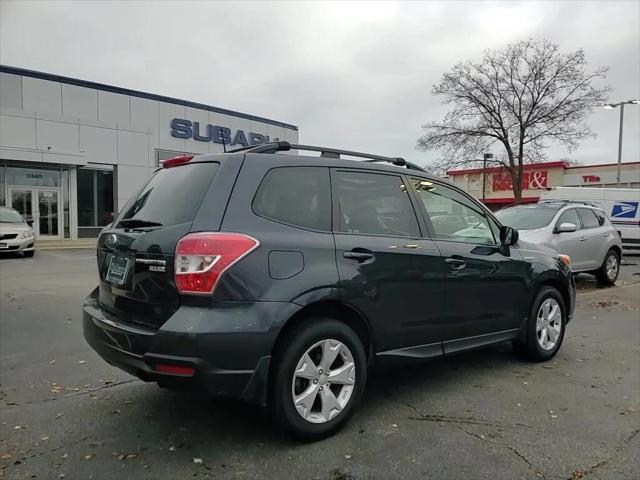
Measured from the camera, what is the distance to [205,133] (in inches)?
1248

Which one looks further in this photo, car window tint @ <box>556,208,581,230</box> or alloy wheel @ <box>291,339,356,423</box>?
car window tint @ <box>556,208,581,230</box>

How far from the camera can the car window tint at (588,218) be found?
1085cm

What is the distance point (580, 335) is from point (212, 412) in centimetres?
476

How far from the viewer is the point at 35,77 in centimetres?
2484

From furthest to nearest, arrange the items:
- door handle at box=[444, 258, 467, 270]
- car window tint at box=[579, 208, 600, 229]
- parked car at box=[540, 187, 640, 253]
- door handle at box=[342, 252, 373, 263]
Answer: parked car at box=[540, 187, 640, 253], car window tint at box=[579, 208, 600, 229], door handle at box=[444, 258, 467, 270], door handle at box=[342, 252, 373, 263]

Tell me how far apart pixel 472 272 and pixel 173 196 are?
95.5 inches

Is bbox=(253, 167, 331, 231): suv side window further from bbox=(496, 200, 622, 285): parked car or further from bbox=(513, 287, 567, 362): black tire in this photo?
bbox=(496, 200, 622, 285): parked car

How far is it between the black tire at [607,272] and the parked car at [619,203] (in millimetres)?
7749

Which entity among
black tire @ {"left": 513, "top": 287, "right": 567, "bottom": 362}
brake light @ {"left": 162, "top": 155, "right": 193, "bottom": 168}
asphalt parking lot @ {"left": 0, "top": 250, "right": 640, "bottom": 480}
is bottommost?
asphalt parking lot @ {"left": 0, "top": 250, "right": 640, "bottom": 480}

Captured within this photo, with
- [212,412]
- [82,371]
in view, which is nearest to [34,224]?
[82,371]

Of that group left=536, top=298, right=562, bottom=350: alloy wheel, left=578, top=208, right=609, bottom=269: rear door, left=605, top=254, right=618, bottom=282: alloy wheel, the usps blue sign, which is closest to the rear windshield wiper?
left=536, top=298, right=562, bottom=350: alloy wheel

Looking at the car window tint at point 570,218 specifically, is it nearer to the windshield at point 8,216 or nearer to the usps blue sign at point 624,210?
the usps blue sign at point 624,210

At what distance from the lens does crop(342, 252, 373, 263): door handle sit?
353cm

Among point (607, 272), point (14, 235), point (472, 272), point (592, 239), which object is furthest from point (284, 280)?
point (14, 235)
